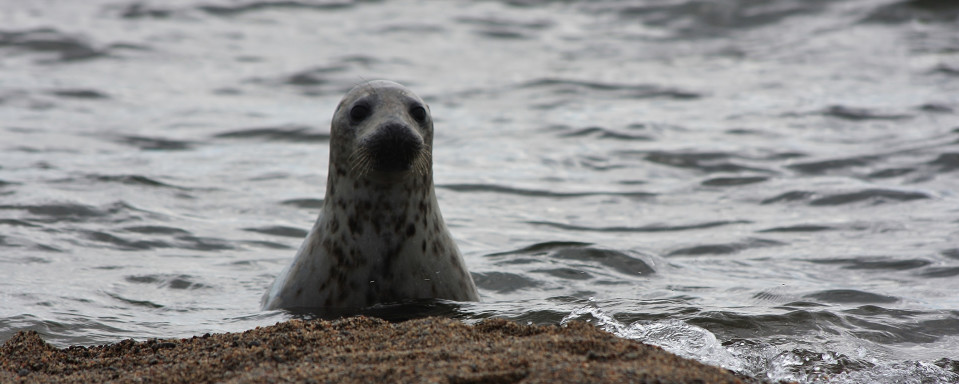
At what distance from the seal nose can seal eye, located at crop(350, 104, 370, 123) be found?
351 mm

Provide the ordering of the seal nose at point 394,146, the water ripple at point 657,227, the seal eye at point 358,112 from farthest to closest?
the water ripple at point 657,227, the seal eye at point 358,112, the seal nose at point 394,146

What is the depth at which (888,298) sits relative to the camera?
21.7ft

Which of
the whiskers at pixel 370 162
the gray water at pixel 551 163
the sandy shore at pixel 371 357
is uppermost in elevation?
the whiskers at pixel 370 162

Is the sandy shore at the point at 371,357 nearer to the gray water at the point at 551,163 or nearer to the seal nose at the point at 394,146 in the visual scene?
the gray water at the point at 551,163

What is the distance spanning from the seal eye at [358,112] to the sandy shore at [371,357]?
142 cm

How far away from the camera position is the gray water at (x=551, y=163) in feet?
20.1

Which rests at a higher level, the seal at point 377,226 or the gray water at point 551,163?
the seal at point 377,226

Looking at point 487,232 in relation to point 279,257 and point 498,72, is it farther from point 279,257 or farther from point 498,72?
point 498,72

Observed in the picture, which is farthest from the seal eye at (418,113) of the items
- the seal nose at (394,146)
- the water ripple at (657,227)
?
the water ripple at (657,227)

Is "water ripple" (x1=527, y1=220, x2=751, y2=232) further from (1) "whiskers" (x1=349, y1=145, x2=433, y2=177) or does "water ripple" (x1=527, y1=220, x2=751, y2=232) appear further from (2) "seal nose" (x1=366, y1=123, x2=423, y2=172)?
(2) "seal nose" (x1=366, y1=123, x2=423, y2=172)

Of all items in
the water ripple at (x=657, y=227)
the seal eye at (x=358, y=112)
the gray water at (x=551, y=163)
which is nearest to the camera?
the seal eye at (x=358, y=112)

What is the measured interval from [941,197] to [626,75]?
6.80 metres

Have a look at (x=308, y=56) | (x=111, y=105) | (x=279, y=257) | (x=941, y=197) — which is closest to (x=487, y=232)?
(x=279, y=257)

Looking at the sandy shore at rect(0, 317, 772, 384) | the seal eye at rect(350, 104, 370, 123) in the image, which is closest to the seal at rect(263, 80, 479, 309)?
the seal eye at rect(350, 104, 370, 123)
